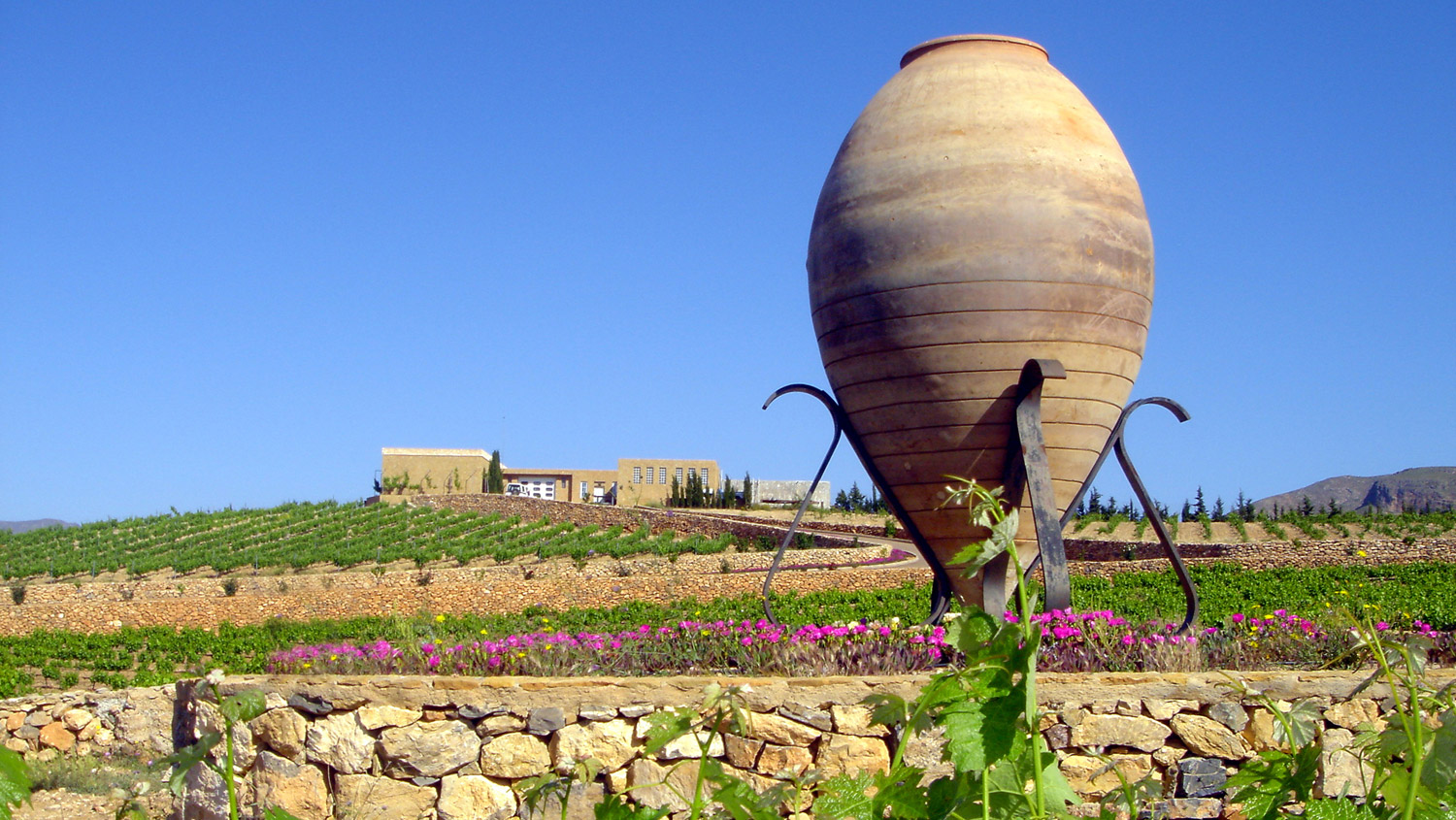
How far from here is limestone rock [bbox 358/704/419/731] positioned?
18.8 ft

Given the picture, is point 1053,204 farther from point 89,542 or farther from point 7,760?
point 89,542

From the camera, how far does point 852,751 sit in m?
5.46

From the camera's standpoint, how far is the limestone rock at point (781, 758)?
5.45 meters

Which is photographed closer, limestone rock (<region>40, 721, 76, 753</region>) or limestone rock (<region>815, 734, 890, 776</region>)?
limestone rock (<region>815, 734, 890, 776</region>)

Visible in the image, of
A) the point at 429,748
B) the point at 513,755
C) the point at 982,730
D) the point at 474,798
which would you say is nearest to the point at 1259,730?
the point at 513,755

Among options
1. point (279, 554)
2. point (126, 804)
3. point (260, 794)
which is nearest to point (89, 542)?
point (279, 554)

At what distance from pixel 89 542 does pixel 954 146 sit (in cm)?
3799

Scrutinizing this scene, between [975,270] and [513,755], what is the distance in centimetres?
368

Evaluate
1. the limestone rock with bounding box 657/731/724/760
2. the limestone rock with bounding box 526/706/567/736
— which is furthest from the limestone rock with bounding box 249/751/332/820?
the limestone rock with bounding box 657/731/724/760

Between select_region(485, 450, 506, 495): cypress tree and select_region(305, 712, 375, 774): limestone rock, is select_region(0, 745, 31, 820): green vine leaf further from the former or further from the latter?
select_region(485, 450, 506, 495): cypress tree

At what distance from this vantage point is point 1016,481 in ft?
22.8

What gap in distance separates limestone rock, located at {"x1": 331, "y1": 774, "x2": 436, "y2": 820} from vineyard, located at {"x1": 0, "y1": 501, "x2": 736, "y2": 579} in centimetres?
1930

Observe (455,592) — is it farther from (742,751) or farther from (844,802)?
(844,802)

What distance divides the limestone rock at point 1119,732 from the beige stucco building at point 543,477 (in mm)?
41098
